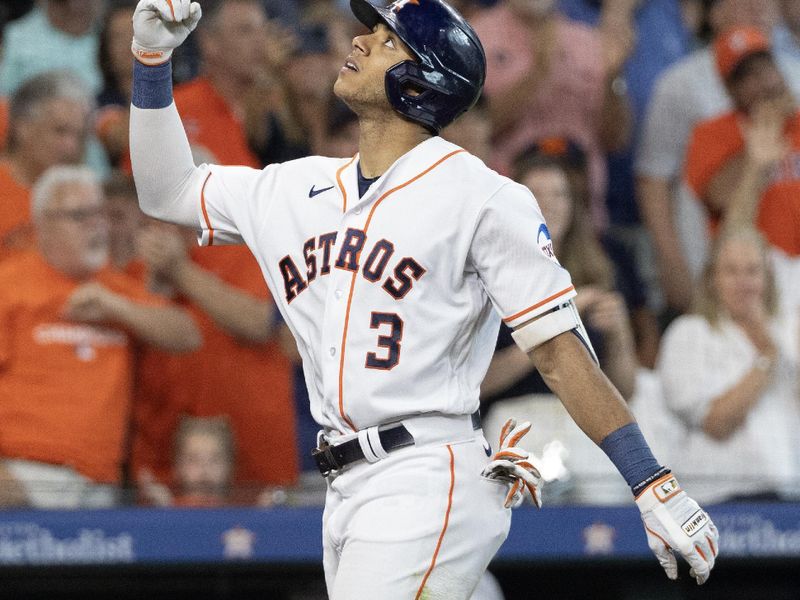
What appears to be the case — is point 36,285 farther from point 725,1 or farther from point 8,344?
point 725,1

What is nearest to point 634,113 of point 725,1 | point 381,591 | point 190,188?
point 725,1

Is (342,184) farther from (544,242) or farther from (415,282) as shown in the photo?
(544,242)

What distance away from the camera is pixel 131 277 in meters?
4.68

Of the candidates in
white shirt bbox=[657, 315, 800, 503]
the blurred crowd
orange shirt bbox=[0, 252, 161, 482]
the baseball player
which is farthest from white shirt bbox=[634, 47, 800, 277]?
the baseball player

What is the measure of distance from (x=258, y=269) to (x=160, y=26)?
221 centimetres

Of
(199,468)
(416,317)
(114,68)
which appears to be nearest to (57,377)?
(199,468)

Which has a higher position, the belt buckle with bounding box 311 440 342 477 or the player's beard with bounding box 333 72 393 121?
the player's beard with bounding box 333 72 393 121

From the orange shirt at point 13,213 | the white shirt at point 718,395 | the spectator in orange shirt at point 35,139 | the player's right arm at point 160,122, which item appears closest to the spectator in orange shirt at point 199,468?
the orange shirt at point 13,213

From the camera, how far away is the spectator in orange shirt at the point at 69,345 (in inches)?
171

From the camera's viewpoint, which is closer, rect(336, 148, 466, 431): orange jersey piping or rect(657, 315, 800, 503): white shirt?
rect(336, 148, 466, 431): orange jersey piping

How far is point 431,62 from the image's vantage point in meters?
2.62

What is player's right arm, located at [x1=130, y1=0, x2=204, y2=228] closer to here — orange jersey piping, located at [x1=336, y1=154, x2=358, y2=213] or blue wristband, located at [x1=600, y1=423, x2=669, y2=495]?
orange jersey piping, located at [x1=336, y1=154, x2=358, y2=213]

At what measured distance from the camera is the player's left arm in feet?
7.75

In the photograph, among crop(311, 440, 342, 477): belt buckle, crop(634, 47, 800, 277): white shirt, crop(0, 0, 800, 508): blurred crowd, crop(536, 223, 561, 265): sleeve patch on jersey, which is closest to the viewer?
crop(536, 223, 561, 265): sleeve patch on jersey
